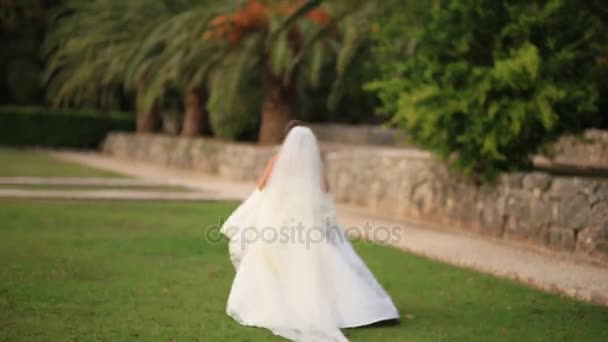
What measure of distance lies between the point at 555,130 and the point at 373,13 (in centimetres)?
597

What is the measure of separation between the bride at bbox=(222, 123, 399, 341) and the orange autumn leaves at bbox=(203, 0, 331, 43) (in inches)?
544

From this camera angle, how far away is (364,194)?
18.0 m

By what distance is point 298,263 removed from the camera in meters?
7.92

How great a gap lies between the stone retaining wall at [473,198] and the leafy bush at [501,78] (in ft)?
1.73

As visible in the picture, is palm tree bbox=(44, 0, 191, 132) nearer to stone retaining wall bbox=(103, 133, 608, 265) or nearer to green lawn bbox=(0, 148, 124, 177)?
green lawn bbox=(0, 148, 124, 177)

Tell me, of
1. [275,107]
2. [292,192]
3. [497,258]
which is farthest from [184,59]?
[292,192]

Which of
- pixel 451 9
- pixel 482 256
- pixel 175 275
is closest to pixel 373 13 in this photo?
pixel 451 9

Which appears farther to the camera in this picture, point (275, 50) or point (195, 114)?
point (195, 114)

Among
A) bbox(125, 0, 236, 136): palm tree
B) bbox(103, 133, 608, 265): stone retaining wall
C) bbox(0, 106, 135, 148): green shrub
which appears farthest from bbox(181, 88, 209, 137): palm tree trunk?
bbox(0, 106, 135, 148): green shrub

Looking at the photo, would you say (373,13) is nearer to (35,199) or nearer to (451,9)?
(451,9)

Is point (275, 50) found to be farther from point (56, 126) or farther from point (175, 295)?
Result: point (56, 126)

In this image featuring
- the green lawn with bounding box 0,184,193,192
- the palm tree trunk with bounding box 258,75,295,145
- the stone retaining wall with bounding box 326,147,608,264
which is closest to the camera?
the stone retaining wall with bounding box 326,147,608,264

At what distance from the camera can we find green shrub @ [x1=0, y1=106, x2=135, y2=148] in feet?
117

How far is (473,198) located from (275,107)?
379 inches
